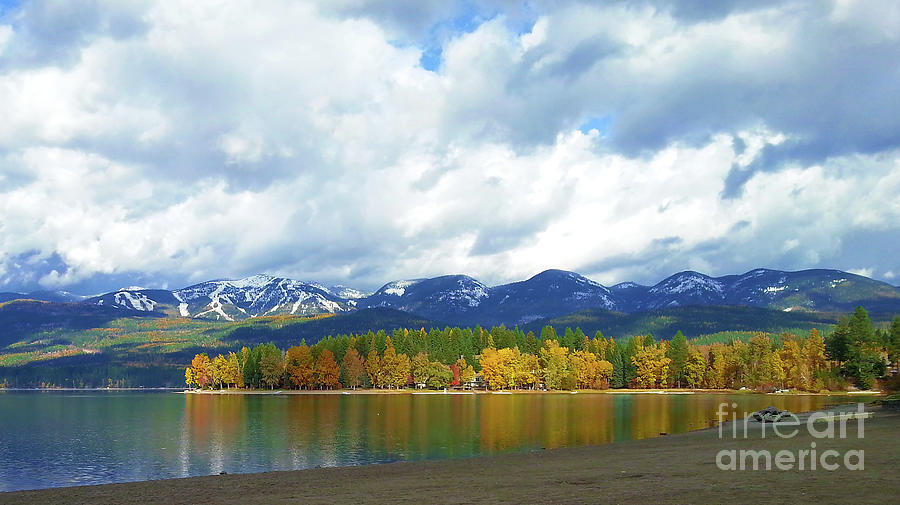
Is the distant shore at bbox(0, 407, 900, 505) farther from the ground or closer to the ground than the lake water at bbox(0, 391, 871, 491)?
farther from the ground

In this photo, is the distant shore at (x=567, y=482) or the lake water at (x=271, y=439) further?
the lake water at (x=271, y=439)

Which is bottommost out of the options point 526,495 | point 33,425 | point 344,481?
point 33,425

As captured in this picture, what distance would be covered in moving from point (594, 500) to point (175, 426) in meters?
80.9

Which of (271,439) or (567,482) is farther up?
(567,482)

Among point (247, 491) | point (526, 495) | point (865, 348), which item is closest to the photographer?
point (526, 495)

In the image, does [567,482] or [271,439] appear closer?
[567,482]

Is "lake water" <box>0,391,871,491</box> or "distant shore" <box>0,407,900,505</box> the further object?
"lake water" <box>0,391,871,491</box>

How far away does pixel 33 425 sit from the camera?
96.2 m

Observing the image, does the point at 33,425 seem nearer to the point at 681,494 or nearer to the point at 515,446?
the point at 515,446

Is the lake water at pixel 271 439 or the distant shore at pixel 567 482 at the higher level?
the distant shore at pixel 567 482

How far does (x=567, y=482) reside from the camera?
96.5 feet

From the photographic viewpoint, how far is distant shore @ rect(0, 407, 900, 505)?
74.7 ft

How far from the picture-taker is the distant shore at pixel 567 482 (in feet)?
74.7

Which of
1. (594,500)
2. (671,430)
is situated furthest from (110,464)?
(671,430)
